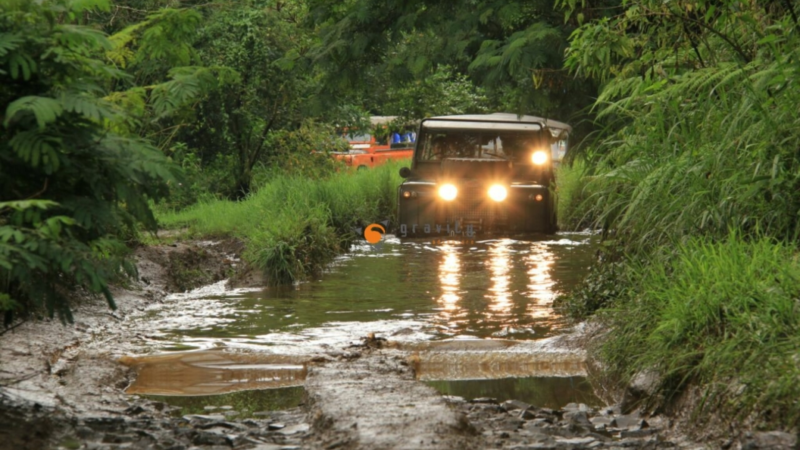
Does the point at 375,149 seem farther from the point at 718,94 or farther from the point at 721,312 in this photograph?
the point at 721,312

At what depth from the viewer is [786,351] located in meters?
5.42

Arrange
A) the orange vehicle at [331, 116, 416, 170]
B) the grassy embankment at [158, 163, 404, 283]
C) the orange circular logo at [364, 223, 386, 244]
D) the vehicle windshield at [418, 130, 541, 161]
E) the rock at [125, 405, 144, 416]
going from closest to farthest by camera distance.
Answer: the rock at [125, 405, 144, 416], the grassy embankment at [158, 163, 404, 283], the vehicle windshield at [418, 130, 541, 161], the orange circular logo at [364, 223, 386, 244], the orange vehicle at [331, 116, 416, 170]

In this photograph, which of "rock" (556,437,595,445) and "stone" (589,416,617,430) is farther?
"stone" (589,416,617,430)

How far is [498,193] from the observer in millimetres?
15375

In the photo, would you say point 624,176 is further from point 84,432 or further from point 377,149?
point 377,149

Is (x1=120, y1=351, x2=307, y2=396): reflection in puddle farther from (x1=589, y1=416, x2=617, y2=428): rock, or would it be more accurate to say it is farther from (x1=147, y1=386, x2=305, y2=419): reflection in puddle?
(x1=589, y1=416, x2=617, y2=428): rock

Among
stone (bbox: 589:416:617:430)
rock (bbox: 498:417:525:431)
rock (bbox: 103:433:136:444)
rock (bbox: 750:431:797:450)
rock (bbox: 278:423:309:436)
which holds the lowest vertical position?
stone (bbox: 589:416:617:430)

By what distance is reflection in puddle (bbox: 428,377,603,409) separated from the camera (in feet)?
22.6

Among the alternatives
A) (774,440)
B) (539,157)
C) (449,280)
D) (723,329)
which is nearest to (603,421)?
(723,329)

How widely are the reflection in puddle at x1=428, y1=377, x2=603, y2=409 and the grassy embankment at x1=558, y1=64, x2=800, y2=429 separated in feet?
0.83

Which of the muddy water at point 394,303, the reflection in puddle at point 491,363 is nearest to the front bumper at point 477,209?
the muddy water at point 394,303

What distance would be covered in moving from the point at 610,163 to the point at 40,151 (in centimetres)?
614

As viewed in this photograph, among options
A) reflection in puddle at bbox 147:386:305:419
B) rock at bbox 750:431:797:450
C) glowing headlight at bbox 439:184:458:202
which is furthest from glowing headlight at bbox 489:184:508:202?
rock at bbox 750:431:797:450

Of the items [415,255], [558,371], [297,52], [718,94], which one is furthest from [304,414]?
[297,52]
